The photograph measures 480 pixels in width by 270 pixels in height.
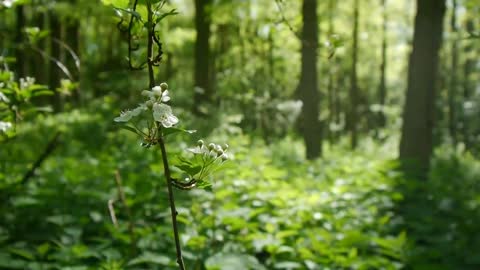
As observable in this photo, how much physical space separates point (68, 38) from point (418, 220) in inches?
592

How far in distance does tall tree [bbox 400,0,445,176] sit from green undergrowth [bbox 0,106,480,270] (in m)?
2.38

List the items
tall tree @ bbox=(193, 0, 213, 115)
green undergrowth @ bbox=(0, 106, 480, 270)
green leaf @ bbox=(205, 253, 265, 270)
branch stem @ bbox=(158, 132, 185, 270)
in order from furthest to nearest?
tall tree @ bbox=(193, 0, 213, 115) < green undergrowth @ bbox=(0, 106, 480, 270) < green leaf @ bbox=(205, 253, 265, 270) < branch stem @ bbox=(158, 132, 185, 270)

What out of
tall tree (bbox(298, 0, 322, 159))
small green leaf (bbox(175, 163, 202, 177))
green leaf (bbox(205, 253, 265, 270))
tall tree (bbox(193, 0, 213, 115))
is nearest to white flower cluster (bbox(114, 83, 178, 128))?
small green leaf (bbox(175, 163, 202, 177))

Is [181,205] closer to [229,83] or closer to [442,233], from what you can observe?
[442,233]

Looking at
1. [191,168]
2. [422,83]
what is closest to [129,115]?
[191,168]

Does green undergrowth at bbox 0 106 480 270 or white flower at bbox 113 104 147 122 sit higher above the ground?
white flower at bbox 113 104 147 122

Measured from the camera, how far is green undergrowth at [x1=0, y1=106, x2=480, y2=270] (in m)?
3.61

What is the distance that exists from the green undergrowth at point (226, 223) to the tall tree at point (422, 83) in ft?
7.82

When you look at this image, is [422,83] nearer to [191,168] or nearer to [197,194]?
[197,194]

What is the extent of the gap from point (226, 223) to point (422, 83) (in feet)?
18.9

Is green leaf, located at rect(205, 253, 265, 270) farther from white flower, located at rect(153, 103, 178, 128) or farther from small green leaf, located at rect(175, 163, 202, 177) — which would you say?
white flower, located at rect(153, 103, 178, 128)

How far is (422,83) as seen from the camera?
840cm

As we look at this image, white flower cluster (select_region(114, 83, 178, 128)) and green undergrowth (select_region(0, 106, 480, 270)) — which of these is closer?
white flower cluster (select_region(114, 83, 178, 128))

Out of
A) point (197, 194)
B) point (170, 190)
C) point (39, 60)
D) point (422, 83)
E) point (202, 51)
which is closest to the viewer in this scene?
point (170, 190)
